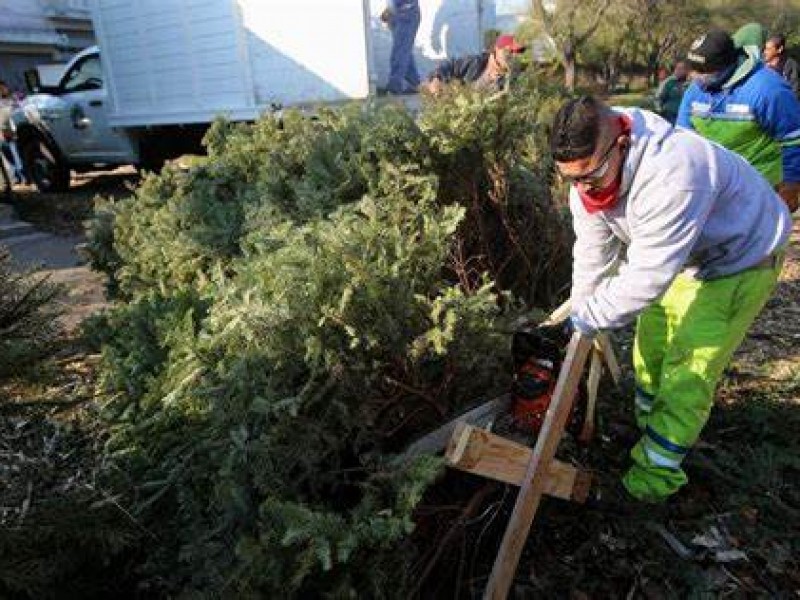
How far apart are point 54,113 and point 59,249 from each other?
13.9ft

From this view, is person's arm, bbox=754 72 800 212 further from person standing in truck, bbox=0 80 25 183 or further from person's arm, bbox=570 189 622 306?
person standing in truck, bbox=0 80 25 183

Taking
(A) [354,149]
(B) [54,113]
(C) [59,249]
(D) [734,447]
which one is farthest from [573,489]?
(B) [54,113]

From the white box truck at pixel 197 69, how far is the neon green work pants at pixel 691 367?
4.95m

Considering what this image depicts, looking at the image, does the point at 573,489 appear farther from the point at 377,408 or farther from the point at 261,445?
the point at 261,445

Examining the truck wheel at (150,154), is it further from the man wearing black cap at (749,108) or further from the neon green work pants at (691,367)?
the neon green work pants at (691,367)

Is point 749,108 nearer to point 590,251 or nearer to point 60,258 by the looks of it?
point 590,251

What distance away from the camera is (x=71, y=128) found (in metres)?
11.7

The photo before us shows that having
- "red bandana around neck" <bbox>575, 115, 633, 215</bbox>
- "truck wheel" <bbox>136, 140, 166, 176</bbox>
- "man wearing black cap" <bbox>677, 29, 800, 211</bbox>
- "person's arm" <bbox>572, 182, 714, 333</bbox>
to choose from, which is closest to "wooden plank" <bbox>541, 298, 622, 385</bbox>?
"person's arm" <bbox>572, 182, 714, 333</bbox>

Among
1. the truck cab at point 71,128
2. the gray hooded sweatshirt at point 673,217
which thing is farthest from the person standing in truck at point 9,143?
the gray hooded sweatshirt at point 673,217

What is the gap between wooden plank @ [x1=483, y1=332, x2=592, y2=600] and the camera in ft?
7.32

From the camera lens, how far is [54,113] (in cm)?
1169

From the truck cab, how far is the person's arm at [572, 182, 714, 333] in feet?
34.3

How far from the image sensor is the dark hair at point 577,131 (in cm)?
214

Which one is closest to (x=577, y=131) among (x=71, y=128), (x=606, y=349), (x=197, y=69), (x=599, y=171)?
(x=599, y=171)
